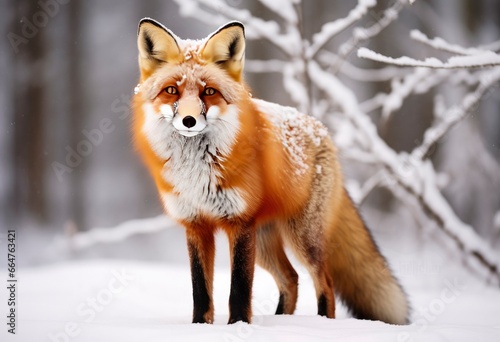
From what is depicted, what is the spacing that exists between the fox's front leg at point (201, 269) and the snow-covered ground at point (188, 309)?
0.39 feet

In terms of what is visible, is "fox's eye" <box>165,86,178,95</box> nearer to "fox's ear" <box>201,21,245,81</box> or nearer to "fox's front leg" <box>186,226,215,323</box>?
"fox's ear" <box>201,21,245,81</box>

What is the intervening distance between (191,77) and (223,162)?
389 millimetres

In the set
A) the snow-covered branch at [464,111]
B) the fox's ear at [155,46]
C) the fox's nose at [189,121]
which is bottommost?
the fox's nose at [189,121]

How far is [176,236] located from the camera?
6.60m

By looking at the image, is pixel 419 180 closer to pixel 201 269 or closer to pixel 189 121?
pixel 201 269

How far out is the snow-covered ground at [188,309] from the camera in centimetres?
202

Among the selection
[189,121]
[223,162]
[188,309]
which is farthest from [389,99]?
[189,121]

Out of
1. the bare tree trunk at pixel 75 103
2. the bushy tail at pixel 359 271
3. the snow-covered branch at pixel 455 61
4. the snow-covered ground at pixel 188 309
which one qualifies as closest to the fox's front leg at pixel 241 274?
the snow-covered ground at pixel 188 309

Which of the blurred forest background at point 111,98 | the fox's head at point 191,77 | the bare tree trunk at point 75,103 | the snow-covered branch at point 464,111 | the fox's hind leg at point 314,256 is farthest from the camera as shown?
the bare tree trunk at point 75,103

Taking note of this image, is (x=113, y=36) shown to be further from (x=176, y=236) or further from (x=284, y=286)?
(x=284, y=286)

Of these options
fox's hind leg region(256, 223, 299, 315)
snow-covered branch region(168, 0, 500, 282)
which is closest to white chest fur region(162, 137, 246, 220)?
Answer: fox's hind leg region(256, 223, 299, 315)

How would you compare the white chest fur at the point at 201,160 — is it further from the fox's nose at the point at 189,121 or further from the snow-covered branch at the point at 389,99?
the snow-covered branch at the point at 389,99

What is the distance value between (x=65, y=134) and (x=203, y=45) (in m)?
3.62

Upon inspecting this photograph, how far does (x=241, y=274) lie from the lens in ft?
7.61
